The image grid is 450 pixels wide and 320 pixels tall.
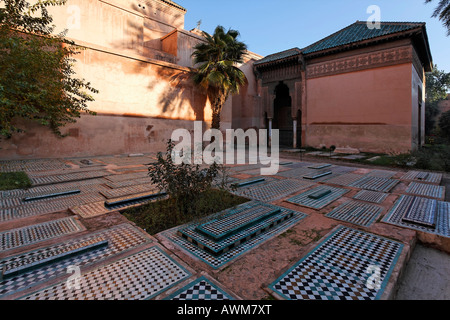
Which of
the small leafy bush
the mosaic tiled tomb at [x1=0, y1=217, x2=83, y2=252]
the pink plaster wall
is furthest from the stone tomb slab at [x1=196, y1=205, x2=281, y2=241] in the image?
the pink plaster wall

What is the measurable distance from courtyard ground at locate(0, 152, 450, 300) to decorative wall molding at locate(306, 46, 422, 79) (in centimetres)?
835

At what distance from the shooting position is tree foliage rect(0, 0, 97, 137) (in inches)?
191

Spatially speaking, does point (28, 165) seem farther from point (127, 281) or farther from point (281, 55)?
point (281, 55)

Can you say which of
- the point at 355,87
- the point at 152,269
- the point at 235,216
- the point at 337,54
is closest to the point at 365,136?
the point at 355,87

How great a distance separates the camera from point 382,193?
3.77 metres

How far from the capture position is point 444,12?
7.80 meters

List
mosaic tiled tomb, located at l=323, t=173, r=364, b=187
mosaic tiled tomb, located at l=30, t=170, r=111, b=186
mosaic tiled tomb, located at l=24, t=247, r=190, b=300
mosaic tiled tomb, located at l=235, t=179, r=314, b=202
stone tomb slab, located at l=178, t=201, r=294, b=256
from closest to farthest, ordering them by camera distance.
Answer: mosaic tiled tomb, located at l=24, t=247, r=190, b=300, stone tomb slab, located at l=178, t=201, r=294, b=256, mosaic tiled tomb, located at l=235, t=179, r=314, b=202, mosaic tiled tomb, located at l=30, t=170, r=111, b=186, mosaic tiled tomb, located at l=323, t=173, r=364, b=187

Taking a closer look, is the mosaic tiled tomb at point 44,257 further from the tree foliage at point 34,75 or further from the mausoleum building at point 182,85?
the mausoleum building at point 182,85

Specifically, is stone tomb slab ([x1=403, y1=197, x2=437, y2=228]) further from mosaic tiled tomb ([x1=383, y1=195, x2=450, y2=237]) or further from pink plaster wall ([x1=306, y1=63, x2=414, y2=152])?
pink plaster wall ([x1=306, y1=63, x2=414, y2=152])

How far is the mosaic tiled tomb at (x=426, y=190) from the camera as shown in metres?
3.55

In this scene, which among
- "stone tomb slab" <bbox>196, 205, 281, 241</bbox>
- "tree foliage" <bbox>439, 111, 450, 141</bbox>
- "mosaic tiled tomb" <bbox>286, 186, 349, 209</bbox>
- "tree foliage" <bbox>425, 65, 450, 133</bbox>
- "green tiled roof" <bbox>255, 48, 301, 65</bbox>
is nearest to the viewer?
"stone tomb slab" <bbox>196, 205, 281, 241</bbox>

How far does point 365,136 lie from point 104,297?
1142 centimetres
